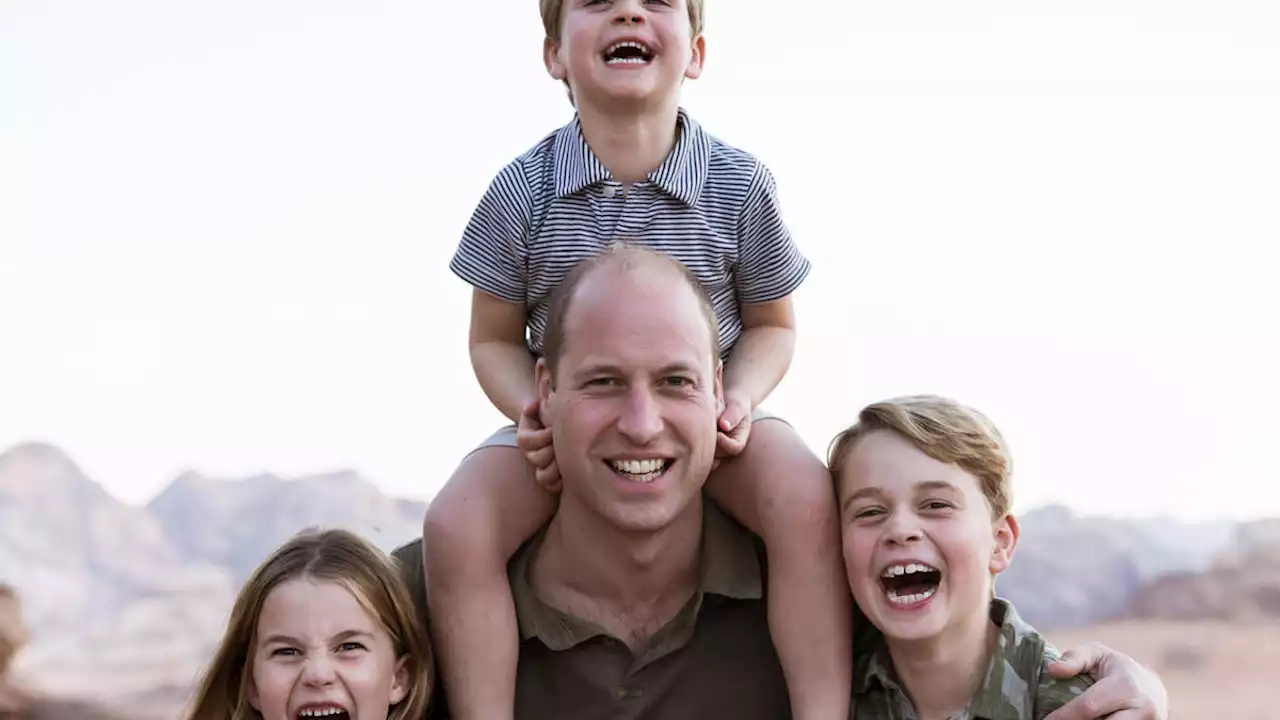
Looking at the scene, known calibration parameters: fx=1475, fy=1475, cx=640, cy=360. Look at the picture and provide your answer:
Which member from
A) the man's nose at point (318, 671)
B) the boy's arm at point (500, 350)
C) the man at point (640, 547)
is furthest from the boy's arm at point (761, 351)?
the man's nose at point (318, 671)

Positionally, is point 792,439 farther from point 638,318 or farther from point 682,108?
point 682,108

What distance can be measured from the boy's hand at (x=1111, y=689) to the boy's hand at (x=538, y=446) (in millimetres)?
1124

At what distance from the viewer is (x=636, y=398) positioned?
2980 millimetres

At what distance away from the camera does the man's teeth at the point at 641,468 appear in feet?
9.91

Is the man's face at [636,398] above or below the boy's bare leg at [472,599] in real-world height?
above

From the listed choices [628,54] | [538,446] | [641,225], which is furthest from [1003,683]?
[628,54]

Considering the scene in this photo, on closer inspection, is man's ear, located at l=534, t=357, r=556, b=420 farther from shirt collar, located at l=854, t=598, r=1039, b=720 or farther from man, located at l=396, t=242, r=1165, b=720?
shirt collar, located at l=854, t=598, r=1039, b=720

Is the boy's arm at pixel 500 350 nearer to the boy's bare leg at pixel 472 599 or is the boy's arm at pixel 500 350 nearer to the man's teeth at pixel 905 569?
the boy's bare leg at pixel 472 599

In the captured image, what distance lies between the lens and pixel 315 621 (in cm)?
306

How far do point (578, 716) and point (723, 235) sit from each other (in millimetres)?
1148

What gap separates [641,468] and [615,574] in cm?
34

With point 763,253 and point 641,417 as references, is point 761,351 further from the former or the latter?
point 641,417

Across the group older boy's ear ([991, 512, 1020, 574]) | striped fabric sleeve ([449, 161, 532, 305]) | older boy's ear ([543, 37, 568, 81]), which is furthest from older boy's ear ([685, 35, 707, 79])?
older boy's ear ([991, 512, 1020, 574])

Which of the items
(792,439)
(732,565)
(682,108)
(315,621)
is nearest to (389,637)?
(315,621)
